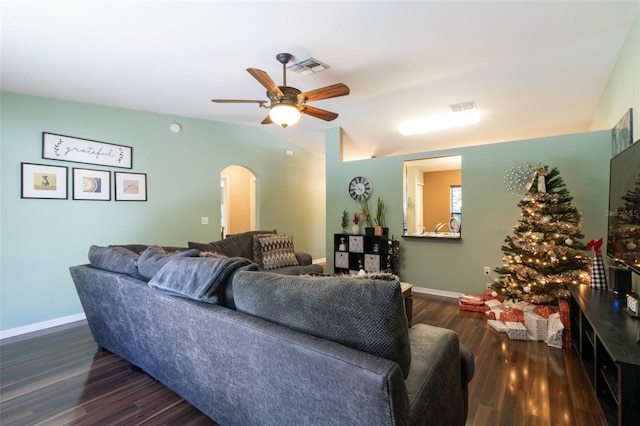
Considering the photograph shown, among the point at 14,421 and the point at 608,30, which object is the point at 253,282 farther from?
the point at 608,30

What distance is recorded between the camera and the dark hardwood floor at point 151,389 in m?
1.80

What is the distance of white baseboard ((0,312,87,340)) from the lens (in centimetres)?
304

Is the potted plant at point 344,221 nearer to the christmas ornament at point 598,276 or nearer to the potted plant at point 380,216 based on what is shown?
the potted plant at point 380,216

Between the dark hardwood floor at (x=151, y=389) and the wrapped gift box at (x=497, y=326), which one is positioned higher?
the wrapped gift box at (x=497, y=326)

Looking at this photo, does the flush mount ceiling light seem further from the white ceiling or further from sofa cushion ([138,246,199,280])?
sofa cushion ([138,246,199,280])

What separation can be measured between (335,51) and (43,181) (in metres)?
3.41

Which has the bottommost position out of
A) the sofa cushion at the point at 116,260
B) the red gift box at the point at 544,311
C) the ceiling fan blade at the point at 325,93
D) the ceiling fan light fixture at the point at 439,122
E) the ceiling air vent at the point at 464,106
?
the red gift box at the point at 544,311

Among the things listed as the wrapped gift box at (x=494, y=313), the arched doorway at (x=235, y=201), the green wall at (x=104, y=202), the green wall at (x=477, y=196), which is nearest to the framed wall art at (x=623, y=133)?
the green wall at (x=477, y=196)

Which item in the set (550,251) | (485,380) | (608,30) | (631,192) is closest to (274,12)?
(631,192)

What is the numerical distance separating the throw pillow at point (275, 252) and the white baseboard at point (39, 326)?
2210 millimetres

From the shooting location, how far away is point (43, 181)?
3.26 m

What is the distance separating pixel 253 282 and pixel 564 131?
518 cm

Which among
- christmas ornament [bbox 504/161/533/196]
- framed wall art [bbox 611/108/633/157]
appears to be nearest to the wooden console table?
framed wall art [bbox 611/108/633/157]

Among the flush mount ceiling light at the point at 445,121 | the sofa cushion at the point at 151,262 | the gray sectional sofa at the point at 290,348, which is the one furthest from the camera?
the flush mount ceiling light at the point at 445,121
